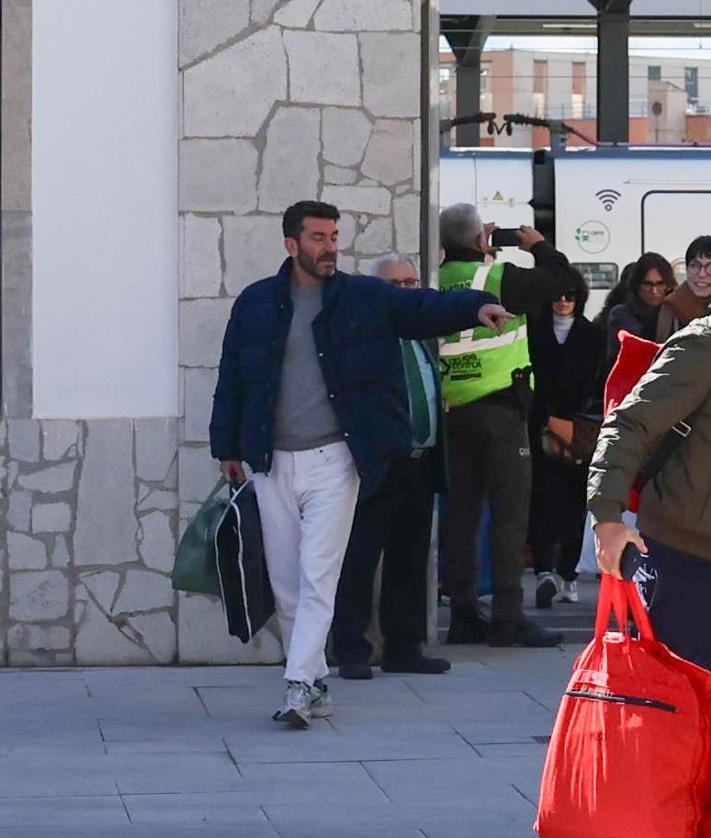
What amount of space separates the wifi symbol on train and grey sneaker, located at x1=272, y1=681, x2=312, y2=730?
397 inches

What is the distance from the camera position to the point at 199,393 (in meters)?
8.00

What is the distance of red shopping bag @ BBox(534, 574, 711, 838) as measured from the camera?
418cm

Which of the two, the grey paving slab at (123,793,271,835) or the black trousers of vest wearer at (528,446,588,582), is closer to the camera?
the grey paving slab at (123,793,271,835)

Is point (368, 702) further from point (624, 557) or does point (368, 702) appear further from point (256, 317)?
point (624, 557)

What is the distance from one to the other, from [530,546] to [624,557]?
624 centimetres

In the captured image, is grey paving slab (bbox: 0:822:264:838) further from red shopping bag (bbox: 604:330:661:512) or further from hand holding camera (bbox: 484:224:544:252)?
hand holding camera (bbox: 484:224:544:252)

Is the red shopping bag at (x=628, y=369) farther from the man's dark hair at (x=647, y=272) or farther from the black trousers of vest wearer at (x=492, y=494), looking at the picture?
the man's dark hair at (x=647, y=272)

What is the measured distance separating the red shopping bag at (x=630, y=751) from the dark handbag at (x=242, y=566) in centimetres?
269

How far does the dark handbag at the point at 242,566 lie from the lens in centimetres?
693

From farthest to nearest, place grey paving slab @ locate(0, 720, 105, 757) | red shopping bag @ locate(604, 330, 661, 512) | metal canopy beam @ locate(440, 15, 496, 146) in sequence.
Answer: metal canopy beam @ locate(440, 15, 496, 146) < grey paving slab @ locate(0, 720, 105, 757) < red shopping bag @ locate(604, 330, 661, 512)

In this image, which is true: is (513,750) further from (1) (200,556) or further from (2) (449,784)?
(1) (200,556)

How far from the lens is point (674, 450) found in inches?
184

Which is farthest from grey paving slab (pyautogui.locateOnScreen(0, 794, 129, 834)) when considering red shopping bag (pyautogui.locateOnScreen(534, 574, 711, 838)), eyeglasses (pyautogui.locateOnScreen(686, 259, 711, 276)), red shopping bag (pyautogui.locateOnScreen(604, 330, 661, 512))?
eyeglasses (pyautogui.locateOnScreen(686, 259, 711, 276))

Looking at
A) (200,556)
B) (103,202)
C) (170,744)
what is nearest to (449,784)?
(170,744)
